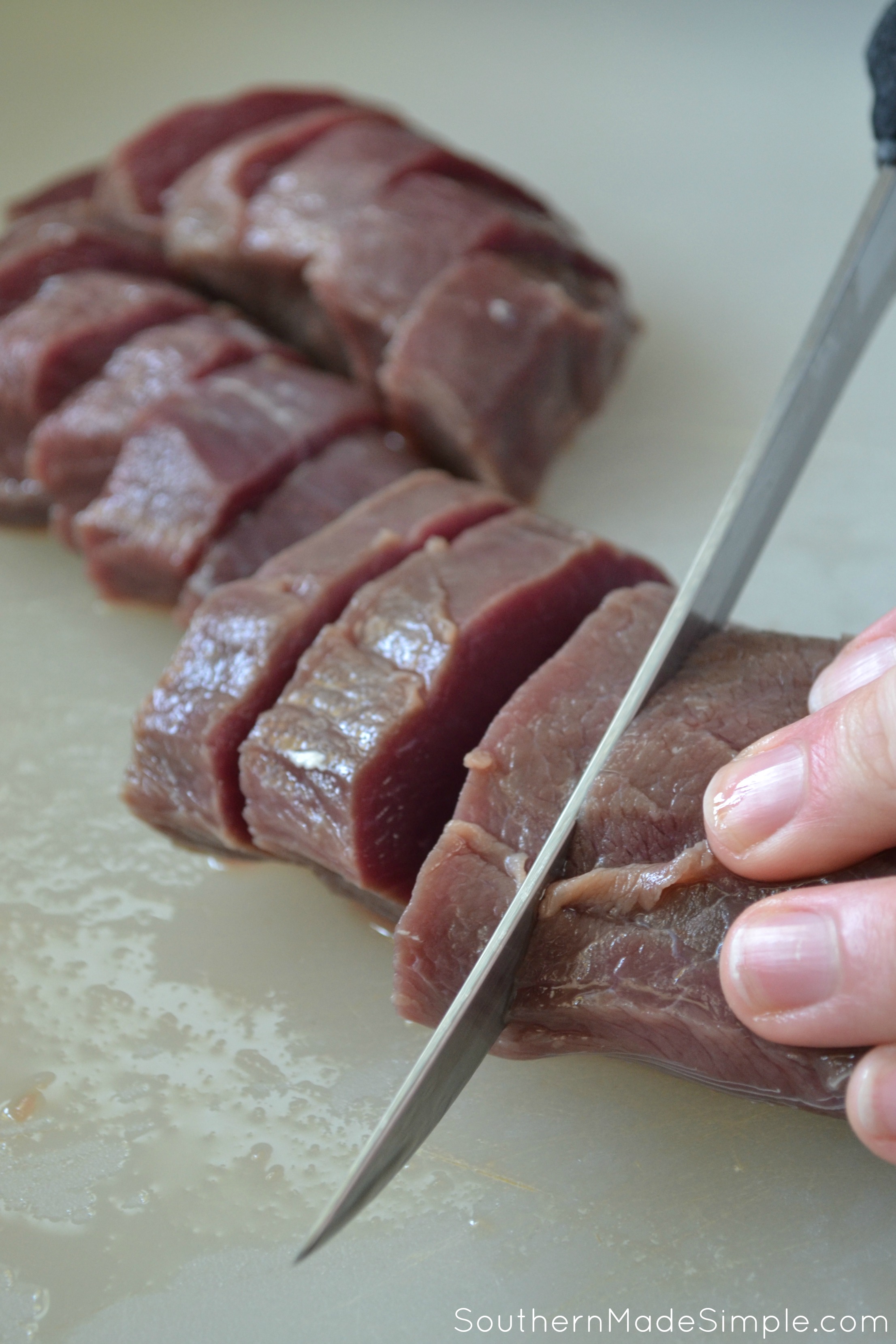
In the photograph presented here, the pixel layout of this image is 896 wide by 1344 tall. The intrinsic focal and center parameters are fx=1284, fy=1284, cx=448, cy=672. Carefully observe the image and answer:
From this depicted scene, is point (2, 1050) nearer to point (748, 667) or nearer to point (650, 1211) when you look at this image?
point (650, 1211)

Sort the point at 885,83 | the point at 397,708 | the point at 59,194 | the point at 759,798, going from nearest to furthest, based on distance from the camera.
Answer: the point at 759,798
the point at 397,708
the point at 885,83
the point at 59,194

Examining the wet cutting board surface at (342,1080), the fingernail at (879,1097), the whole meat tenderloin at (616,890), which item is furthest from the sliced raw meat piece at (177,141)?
→ the fingernail at (879,1097)

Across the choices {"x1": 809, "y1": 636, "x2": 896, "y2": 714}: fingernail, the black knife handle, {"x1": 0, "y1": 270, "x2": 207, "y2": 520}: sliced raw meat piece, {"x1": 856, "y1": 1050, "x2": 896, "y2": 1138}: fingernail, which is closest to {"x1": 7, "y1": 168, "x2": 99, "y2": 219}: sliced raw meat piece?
{"x1": 0, "y1": 270, "x2": 207, "y2": 520}: sliced raw meat piece

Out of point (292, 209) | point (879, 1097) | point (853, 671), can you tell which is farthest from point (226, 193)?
point (879, 1097)

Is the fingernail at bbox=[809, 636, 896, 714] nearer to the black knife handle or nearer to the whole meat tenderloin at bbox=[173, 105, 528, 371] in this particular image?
the black knife handle

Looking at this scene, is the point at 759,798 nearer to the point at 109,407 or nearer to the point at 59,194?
the point at 109,407
